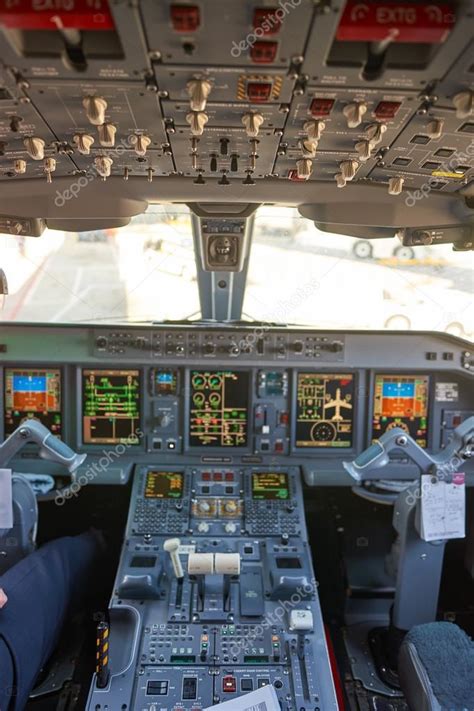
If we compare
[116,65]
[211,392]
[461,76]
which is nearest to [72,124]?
[116,65]

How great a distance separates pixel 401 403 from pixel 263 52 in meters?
2.75

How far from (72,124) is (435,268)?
2.84 metres

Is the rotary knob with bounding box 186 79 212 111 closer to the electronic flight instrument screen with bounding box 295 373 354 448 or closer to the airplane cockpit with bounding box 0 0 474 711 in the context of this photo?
the airplane cockpit with bounding box 0 0 474 711

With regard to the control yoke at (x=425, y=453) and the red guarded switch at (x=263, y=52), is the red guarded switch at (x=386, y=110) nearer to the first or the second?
the red guarded switch at (x=263, y=52)

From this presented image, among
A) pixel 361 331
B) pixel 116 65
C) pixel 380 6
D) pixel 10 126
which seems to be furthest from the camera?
pixel 361 331

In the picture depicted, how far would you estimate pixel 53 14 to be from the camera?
1.33 meters

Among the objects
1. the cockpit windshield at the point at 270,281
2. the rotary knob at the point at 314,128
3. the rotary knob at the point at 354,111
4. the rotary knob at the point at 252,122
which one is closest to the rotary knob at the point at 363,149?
the rotary knob at the point at 314,128

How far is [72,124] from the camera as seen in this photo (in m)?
2.02

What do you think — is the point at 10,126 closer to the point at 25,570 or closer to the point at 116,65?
the point at 116,65

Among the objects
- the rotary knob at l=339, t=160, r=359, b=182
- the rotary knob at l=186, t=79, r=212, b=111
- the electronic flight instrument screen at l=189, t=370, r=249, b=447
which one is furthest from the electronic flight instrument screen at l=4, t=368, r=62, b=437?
the rotary knob at l=186, t=79, r=212, b=111

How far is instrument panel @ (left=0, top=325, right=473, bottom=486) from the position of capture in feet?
12.2

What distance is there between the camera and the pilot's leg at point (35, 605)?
7.20 ft

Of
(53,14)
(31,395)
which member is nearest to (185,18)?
(53,14)

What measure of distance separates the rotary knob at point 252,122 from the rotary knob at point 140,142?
0.39 metres
